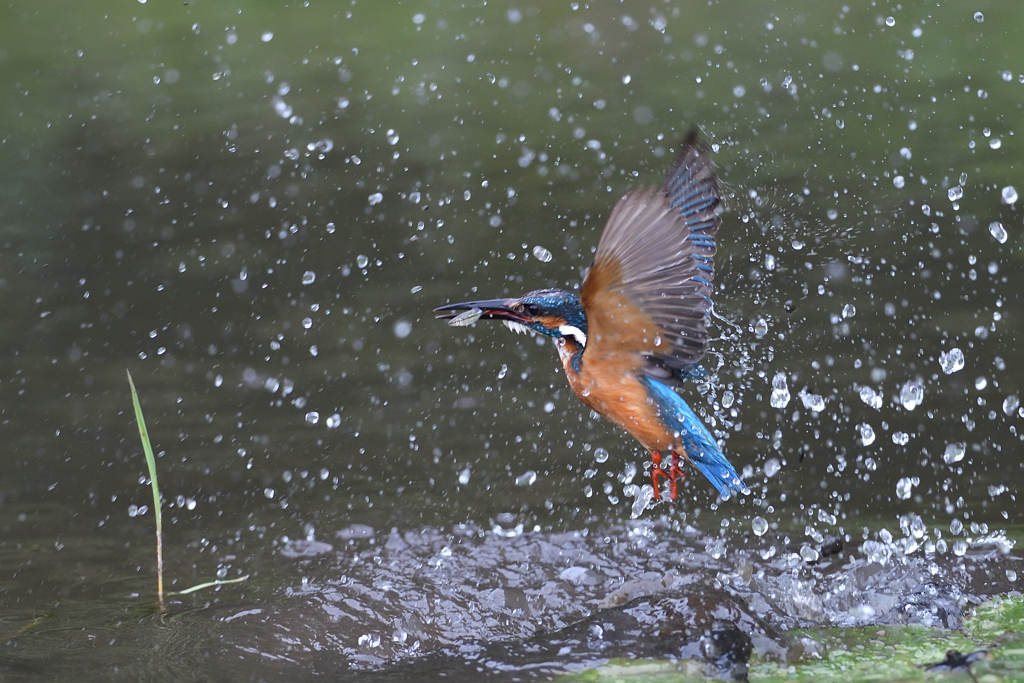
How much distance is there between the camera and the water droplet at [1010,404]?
5062 mm

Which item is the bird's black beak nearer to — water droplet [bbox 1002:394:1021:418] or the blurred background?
the blurred background

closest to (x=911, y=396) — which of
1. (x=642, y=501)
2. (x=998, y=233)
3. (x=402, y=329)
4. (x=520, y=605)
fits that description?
(x=642, y=501)

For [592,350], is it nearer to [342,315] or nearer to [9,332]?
[342,315]

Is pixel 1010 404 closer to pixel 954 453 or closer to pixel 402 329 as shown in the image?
pixel 954 453

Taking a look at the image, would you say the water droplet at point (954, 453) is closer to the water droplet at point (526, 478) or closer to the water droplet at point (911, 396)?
the water droplet at point (911, 396)

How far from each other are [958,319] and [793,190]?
7.28 ft

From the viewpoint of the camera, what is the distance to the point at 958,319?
6.01 metres

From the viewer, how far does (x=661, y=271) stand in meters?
3.15

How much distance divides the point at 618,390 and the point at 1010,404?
247 cm

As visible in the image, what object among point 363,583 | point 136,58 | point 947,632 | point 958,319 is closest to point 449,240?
point 958,319

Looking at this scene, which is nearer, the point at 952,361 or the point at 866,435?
the point at 866,435

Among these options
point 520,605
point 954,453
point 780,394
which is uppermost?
point 780,394

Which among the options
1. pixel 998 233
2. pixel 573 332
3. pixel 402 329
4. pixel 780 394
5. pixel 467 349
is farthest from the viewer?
pixel 998 233

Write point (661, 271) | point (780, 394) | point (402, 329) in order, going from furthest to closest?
point (402, 329) → point (780, 394) → point (661, 271)
